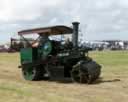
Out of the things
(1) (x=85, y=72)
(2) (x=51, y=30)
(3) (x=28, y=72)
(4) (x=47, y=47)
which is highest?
(2) (x=51, y=30)

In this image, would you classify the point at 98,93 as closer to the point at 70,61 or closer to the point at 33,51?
the point at 70,61

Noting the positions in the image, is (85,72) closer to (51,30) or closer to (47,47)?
(47,47)

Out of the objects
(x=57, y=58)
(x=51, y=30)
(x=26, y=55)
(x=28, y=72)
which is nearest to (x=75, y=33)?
(x=51, y=30)

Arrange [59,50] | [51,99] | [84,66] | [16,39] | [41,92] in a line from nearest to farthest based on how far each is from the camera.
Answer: [51,99]
[41,92]
[84,66]
[59,50]
[16,39]

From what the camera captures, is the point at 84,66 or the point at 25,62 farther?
the point at 25,62

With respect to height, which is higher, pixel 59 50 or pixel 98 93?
pixel 59 50

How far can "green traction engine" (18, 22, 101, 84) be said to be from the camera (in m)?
16.8

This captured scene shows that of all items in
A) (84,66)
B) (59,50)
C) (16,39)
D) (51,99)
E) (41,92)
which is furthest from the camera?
(16,39)

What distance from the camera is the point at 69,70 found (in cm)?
1766

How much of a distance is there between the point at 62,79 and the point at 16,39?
127 inches

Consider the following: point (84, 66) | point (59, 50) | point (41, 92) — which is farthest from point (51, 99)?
point (59, 50)

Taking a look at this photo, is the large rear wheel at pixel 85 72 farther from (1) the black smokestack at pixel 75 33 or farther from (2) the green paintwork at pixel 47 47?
(2) the green paintwork at pixel 47 47

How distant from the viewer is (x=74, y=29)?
58.0 feet

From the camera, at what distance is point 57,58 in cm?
1744
